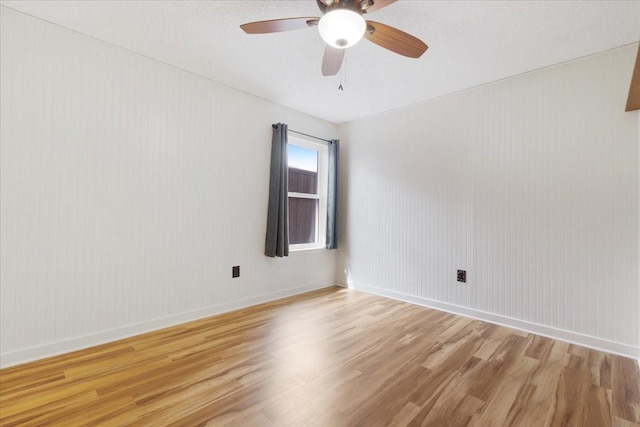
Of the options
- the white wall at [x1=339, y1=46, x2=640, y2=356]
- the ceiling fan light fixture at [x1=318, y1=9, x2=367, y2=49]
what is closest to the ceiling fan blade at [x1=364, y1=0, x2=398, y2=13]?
the ceiling fan light fixture at [x1=318, y1=9, x2=367, y2=49]

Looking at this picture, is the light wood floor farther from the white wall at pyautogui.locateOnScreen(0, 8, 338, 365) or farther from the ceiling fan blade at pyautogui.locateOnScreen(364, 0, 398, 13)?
the ceiling fan blade at pyautogui.locateOnScreen(364, 0, 398, 13)

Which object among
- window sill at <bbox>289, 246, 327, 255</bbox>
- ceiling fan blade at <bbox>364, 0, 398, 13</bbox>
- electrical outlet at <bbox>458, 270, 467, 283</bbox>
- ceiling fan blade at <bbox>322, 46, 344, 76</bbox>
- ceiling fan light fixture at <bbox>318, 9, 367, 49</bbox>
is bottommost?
electrical outlet at <bbox>458, 270, 467, 283</bbox>

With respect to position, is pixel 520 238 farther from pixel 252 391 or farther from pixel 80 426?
pixel 80 426

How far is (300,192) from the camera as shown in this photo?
12.9ft

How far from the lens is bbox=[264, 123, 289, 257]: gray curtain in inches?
130

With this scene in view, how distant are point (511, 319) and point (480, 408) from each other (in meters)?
1.46

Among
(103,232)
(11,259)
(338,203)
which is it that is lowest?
(11,259)

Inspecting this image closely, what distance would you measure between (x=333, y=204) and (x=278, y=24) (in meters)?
2.54

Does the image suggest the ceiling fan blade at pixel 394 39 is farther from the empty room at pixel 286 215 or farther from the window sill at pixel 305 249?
the window sill at pixel 305 249

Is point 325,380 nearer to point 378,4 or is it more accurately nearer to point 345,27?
point 345,27

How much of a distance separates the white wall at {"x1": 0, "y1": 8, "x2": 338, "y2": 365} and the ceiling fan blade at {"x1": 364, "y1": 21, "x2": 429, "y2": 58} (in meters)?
1.82

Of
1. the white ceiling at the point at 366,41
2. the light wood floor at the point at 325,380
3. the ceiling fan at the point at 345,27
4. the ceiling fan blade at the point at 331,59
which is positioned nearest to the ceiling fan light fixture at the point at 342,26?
the ceiling fan at the point at 345,27

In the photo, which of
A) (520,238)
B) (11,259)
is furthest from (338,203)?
(11,259)

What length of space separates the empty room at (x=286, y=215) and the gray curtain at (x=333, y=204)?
779mm
